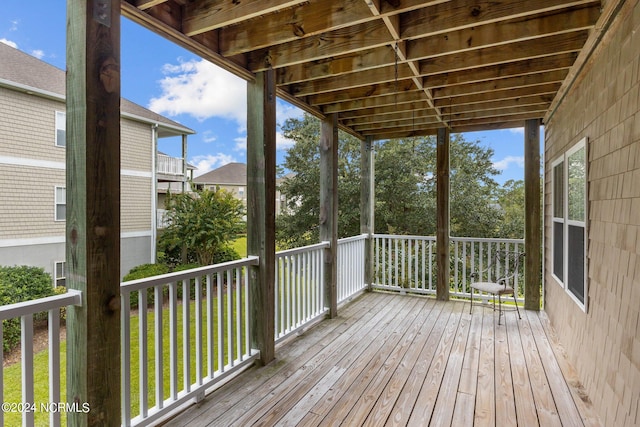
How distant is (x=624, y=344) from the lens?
1.78m

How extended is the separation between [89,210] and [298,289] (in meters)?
2.53

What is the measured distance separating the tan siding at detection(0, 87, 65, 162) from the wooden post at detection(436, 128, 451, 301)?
5101 millimetres

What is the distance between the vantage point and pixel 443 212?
16.4ft

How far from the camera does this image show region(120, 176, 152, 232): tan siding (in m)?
6.34

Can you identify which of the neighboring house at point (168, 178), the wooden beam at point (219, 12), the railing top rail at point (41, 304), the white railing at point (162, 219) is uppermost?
the wooden beam at point (219, 12)

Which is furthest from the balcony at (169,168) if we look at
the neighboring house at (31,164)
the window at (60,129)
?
the neighboring house at (31,164)

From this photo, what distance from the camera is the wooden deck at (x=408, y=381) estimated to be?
2135 mm

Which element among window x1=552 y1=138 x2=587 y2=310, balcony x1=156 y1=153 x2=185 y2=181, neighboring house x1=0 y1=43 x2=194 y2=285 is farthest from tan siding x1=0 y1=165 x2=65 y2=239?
window x1=552 y1=138 x2=587 y2=310

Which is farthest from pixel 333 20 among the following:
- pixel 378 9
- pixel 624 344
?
pixel 624 344

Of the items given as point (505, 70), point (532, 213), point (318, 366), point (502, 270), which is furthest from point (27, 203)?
point (502, 270)

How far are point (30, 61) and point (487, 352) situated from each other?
6630 mm

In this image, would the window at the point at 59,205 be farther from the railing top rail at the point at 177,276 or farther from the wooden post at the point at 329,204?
the wooden post at the point at 329,204

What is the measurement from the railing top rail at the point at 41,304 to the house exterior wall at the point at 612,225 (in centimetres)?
272

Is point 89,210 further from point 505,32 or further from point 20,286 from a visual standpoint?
point 20,286
